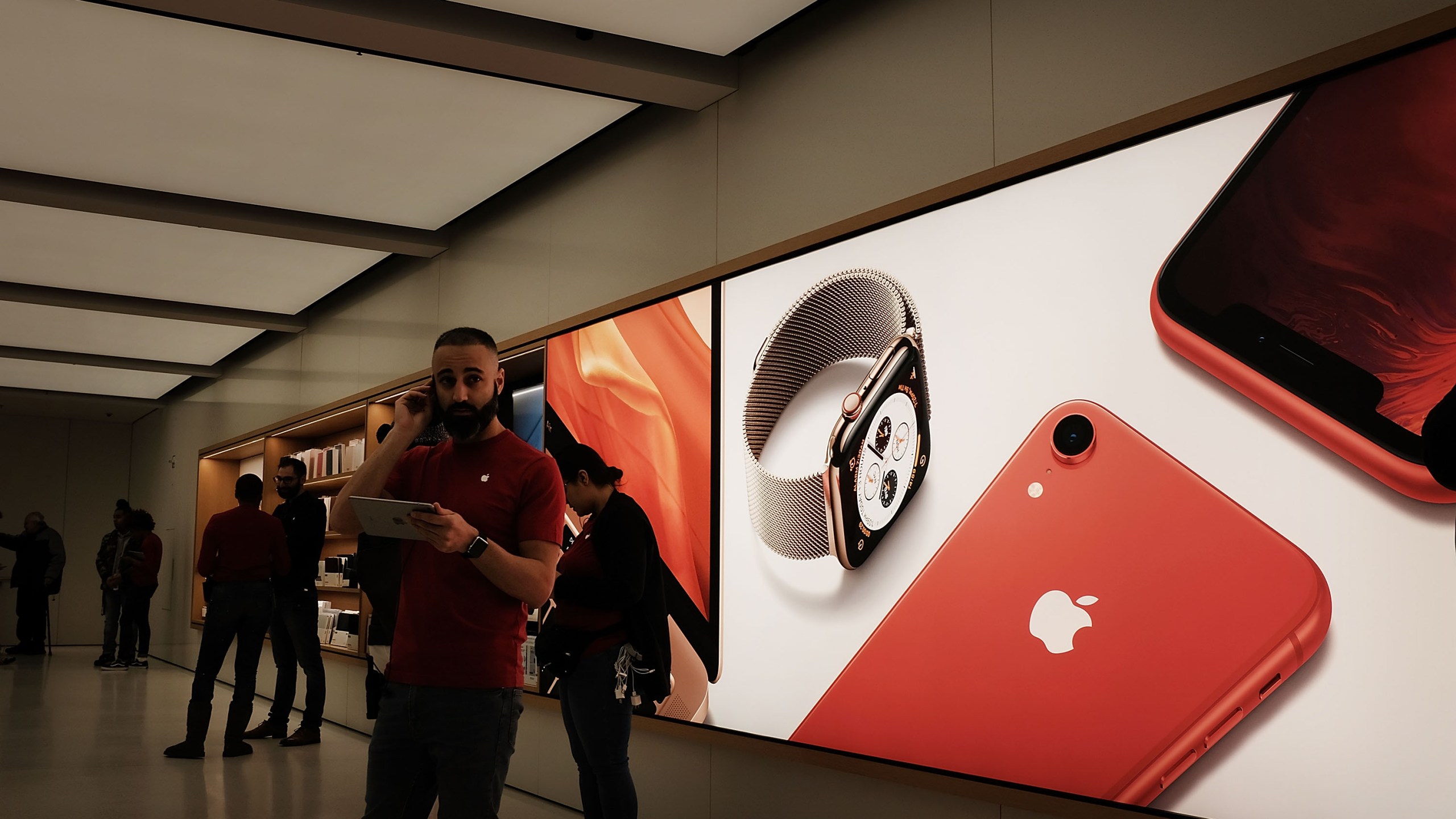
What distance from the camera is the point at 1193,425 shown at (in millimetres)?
2480

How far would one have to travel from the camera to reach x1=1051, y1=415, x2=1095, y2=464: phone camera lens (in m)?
2.70

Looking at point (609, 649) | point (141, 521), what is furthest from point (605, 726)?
point (141, 521)

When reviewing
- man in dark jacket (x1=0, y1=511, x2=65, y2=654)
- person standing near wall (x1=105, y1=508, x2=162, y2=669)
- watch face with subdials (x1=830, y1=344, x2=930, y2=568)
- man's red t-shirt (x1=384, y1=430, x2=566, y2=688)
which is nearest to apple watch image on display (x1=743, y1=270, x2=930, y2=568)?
watch face with subdials (x1=830, y1=344, x2=930, y2=568)

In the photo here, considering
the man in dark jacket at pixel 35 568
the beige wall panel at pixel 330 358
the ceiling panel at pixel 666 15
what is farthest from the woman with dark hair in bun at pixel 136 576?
the ceiling panel at pixel 666 15

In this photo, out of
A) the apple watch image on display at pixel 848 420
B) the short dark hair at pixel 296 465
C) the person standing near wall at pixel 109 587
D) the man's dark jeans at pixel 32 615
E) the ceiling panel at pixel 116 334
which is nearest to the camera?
the apple watch image on display at pixel 848 420

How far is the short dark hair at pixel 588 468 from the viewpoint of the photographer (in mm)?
3381

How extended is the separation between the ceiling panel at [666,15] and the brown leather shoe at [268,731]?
189 inches

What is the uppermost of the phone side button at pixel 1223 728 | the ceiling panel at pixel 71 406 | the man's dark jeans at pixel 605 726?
the ceiling panel at pixel 71 406

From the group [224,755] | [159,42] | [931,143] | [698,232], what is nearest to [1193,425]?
[931,143]

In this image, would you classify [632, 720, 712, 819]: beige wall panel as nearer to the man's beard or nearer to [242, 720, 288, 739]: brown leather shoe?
the man's beard

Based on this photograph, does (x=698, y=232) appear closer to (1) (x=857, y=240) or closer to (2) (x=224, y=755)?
(1) (x=857, y=240)

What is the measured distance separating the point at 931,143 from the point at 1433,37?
1378 mm

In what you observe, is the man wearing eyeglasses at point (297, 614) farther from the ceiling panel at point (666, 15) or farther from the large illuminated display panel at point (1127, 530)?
the ceiling panel at point (666, 15)

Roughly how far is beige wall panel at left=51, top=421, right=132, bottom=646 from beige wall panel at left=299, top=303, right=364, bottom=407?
7.92 m
